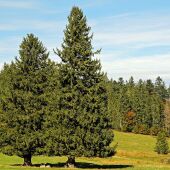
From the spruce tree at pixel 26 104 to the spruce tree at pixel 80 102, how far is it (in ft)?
8.44

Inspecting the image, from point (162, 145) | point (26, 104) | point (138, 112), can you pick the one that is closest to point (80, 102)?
point (26, 104)

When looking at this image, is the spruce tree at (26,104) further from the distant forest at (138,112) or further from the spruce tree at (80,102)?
the distant forest at (138,112)

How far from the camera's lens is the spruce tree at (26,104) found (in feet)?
142

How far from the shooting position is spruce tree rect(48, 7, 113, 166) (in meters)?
41.3

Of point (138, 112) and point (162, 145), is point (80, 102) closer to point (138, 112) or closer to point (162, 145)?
point (162, 145)

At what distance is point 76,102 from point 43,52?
7.31 m

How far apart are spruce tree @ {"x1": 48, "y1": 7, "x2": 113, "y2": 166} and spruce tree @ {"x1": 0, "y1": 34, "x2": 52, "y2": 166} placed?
257 centimetres

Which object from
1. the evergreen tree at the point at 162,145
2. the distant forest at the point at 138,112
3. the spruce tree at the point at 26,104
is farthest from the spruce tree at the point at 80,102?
the distant forest at the point at 138,112

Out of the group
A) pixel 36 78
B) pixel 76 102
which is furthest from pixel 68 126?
pixel 36 78

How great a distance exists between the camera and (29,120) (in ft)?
143

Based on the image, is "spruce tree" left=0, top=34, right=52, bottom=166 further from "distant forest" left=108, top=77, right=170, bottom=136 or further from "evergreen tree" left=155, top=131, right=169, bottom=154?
"distant forest" left=108, top=77, right=170, bottom=136

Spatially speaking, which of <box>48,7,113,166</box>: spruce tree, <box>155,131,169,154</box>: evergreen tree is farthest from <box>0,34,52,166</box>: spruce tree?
<box>155,131,169,154</box>: evergreen tree

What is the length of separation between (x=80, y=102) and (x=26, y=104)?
5.96 m

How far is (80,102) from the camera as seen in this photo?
41750mm
